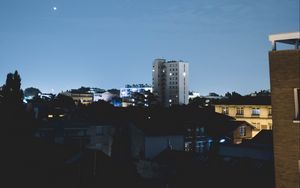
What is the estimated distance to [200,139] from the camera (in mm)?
48000

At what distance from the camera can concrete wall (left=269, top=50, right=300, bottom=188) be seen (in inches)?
502

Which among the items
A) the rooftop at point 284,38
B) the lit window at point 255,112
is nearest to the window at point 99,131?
the lit window at point 255,112

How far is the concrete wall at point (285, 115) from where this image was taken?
12.8 metres

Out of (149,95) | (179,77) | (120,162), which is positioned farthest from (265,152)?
(179,77)

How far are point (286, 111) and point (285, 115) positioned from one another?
172 millimetres

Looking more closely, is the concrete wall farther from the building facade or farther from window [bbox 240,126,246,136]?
the building facade

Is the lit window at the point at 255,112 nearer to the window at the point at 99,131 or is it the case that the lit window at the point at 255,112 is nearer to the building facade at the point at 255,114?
the building facade at the point at 255,114

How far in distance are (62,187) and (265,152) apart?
1566cm

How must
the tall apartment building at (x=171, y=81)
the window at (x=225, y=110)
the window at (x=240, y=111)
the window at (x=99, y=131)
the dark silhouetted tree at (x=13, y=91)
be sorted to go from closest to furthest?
the dark silhouetted tree at (x=13, y=91) → the window at (x=99, y=131) → the window at (x=240, y=111) → the window at (x=225, y=110) → the tall apartment building at (x=171, y=81)

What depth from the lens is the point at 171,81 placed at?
174750 millimetres

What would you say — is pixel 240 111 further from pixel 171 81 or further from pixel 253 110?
pixel 171 81

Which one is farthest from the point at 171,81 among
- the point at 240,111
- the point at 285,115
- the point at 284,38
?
the point at 285,115

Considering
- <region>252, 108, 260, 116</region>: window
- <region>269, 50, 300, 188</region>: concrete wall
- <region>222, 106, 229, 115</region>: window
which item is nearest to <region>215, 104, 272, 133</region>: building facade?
<region>252, 108, 260, 116</region>: window

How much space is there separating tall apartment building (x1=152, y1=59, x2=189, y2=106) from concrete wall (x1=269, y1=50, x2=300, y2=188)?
157663mm
